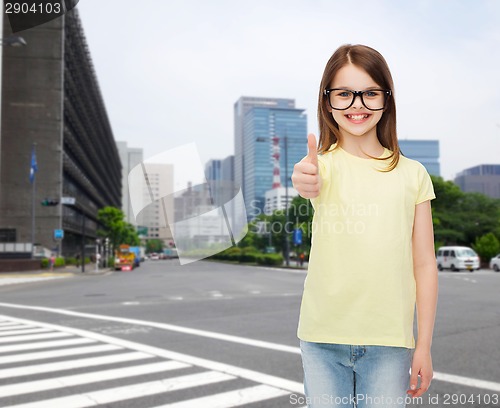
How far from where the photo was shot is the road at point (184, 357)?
5.94 metres

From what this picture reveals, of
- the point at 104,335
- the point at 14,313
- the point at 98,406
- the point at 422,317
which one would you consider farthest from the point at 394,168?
the point at 14,313

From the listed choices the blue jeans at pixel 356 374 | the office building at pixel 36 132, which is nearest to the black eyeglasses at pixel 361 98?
the blue jeans at pixel 356 374

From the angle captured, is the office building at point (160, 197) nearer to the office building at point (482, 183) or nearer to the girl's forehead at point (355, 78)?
the girl's forehead at point (355, 78)

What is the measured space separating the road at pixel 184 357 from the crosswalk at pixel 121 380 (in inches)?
0.5

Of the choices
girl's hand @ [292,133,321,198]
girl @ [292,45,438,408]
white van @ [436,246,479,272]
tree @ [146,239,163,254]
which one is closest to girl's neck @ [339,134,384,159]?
girl @ [292,45,438,408]

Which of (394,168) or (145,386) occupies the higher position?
(394,168)

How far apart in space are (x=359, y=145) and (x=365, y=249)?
415 millimetres

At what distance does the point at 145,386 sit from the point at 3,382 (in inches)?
73.0

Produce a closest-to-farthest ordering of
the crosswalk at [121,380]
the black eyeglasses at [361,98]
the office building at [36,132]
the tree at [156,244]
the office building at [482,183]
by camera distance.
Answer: the black eyeglasses at [361,98], the tree at [156,244], the crosswalk at [121,380], the office building at [36,132], the office building at [482,183]

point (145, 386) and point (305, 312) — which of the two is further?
point (145, 386)

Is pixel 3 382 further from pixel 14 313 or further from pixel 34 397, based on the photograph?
pixel 14 313

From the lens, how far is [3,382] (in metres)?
6.71

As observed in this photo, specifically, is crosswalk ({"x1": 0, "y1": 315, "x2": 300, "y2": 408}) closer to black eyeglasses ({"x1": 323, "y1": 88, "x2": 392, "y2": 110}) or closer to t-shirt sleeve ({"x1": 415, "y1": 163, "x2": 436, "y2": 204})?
t-shirt sleeve ({"x1": 415, "y1": 163, "x2": 436, "y2": 204})

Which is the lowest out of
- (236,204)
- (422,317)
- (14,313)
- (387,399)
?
(14,313)
